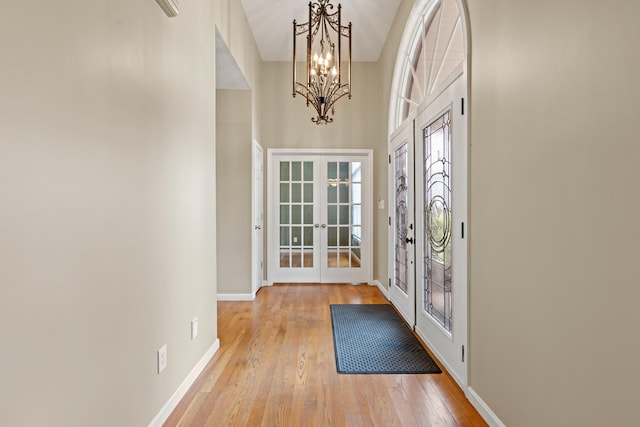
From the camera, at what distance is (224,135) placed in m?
4.36

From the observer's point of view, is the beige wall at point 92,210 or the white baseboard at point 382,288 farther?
the white baseboard at point 382,288

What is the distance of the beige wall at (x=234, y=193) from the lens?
4.34 meters

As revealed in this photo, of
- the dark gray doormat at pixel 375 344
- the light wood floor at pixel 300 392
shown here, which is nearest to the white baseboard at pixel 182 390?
the light wood floor at pixel 300 392

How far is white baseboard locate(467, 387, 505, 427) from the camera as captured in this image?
1.80m

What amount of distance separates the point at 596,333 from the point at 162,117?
2.13m

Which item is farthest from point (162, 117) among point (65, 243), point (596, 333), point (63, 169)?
point (596, 333)

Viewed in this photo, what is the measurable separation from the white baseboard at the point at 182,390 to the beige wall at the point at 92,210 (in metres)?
0.05

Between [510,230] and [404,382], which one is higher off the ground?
[510,230]

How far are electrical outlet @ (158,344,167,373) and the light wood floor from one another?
31cm

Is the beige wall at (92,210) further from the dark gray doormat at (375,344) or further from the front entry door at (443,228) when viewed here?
the front entry door at (443,228)

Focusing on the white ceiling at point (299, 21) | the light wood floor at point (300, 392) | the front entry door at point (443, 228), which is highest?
the white ceiling at point (299, 21)

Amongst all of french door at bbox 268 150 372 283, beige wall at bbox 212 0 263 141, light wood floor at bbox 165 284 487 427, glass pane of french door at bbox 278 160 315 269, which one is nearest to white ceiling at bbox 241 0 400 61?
beige wall at bbox 212 0 263 141

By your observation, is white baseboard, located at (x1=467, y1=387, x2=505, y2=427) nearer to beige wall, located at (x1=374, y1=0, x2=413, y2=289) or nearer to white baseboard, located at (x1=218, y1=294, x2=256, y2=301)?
beige wall, located at (x1=374, y1=0, x2=413, y2=289)

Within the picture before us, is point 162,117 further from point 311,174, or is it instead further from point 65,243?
point 311,174
